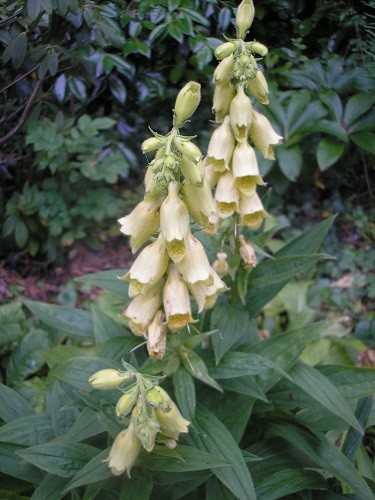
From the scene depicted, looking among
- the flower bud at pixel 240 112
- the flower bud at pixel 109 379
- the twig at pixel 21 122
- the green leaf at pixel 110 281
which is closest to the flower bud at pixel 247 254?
the flower bud at pixel 240 112

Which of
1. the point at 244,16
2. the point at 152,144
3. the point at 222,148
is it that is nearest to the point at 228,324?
the point at 222,148

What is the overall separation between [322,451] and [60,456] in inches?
39.1

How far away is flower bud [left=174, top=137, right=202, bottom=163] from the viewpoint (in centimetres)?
145

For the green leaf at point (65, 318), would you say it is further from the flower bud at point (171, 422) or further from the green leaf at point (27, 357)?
the flower bud at point (171, 422)

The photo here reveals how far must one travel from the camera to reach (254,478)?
2.08m

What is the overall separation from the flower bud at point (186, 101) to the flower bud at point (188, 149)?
7cm

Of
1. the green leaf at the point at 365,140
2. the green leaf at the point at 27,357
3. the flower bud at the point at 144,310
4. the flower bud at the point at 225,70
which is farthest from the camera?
the green leaf at the point at 365,140

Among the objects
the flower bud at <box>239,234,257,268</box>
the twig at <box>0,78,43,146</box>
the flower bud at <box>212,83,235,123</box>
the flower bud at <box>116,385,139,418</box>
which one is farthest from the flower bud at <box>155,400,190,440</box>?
the twig at <box>0,78,43,146</box>

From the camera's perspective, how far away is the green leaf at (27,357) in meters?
2.52

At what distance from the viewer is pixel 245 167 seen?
6.15 ft

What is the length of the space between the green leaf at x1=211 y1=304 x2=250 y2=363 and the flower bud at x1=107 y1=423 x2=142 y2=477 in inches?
22.7

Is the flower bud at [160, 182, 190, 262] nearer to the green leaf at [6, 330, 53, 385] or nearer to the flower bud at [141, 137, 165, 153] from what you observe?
the flower bud at [141, 137, 165, 153]

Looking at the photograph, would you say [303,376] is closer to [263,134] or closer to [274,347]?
[274,347]

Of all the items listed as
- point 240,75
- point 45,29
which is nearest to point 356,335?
point 240,75
